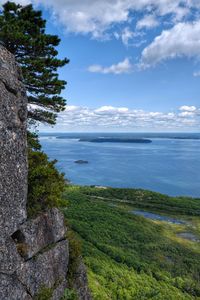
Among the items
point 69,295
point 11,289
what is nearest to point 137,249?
point 69,295

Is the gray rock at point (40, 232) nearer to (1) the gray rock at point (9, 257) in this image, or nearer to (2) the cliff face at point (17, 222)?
(2) the cliff face at point (17, 222)

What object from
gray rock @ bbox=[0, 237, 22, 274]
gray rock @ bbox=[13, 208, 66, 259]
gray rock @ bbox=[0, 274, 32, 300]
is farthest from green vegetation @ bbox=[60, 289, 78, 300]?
gray rock @ bbox=[0, 237, 22, 274]

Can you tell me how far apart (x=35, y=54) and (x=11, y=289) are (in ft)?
49.2

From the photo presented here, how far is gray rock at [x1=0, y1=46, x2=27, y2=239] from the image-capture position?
12.3 meters

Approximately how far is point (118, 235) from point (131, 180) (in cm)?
9580

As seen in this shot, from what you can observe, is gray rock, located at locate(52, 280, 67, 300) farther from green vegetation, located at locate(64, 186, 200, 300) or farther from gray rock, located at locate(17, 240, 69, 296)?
green vegetation, located at locate(64, 186, 200, 300)

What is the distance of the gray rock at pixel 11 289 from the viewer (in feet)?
38.8

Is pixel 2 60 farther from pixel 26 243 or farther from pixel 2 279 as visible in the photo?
pixel 2 279

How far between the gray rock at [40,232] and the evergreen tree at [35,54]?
9.25 meters

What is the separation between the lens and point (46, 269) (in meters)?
14.5

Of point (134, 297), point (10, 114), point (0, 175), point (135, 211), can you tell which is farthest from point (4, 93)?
point (135, 211)

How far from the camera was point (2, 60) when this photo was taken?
13.2 metres

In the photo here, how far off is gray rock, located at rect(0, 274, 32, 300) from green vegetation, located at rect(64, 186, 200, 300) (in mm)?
15463

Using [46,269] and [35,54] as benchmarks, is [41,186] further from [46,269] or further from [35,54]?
[35,54]
